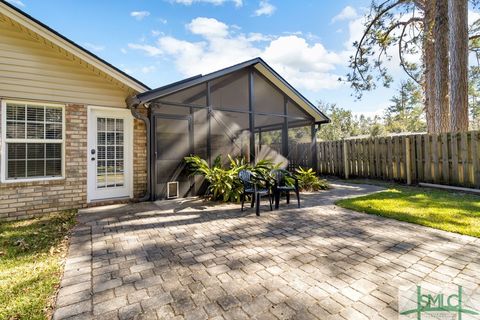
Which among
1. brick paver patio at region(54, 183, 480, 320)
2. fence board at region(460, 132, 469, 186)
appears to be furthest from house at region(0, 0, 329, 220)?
fence board at region(460, 132, 469, 186)

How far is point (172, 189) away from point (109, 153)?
174 cm

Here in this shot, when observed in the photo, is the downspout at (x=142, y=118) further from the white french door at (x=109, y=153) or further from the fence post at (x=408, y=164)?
the fence post at (x=408, y=164)

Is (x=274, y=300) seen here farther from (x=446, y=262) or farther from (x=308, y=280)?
(x=446, y=262)

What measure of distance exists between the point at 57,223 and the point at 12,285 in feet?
7.52

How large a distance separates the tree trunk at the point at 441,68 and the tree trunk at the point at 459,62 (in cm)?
97

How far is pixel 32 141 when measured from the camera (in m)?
4.86

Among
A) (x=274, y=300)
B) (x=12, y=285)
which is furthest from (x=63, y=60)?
(x=274, y=300)

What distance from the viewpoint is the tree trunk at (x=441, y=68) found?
27.1 feet

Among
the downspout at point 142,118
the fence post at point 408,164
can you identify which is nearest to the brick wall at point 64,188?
the downspout at point 142,118

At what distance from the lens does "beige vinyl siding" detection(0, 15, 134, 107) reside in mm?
4578

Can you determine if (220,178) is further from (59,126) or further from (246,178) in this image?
(59,126)

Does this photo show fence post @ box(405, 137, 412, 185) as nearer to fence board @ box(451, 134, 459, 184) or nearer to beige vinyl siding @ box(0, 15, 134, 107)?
fence board @ box(451, 134, 459, 184)

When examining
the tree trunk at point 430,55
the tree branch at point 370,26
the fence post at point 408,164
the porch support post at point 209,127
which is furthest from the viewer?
the tree branch at point 370,26

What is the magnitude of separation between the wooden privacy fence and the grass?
682 centimetres
